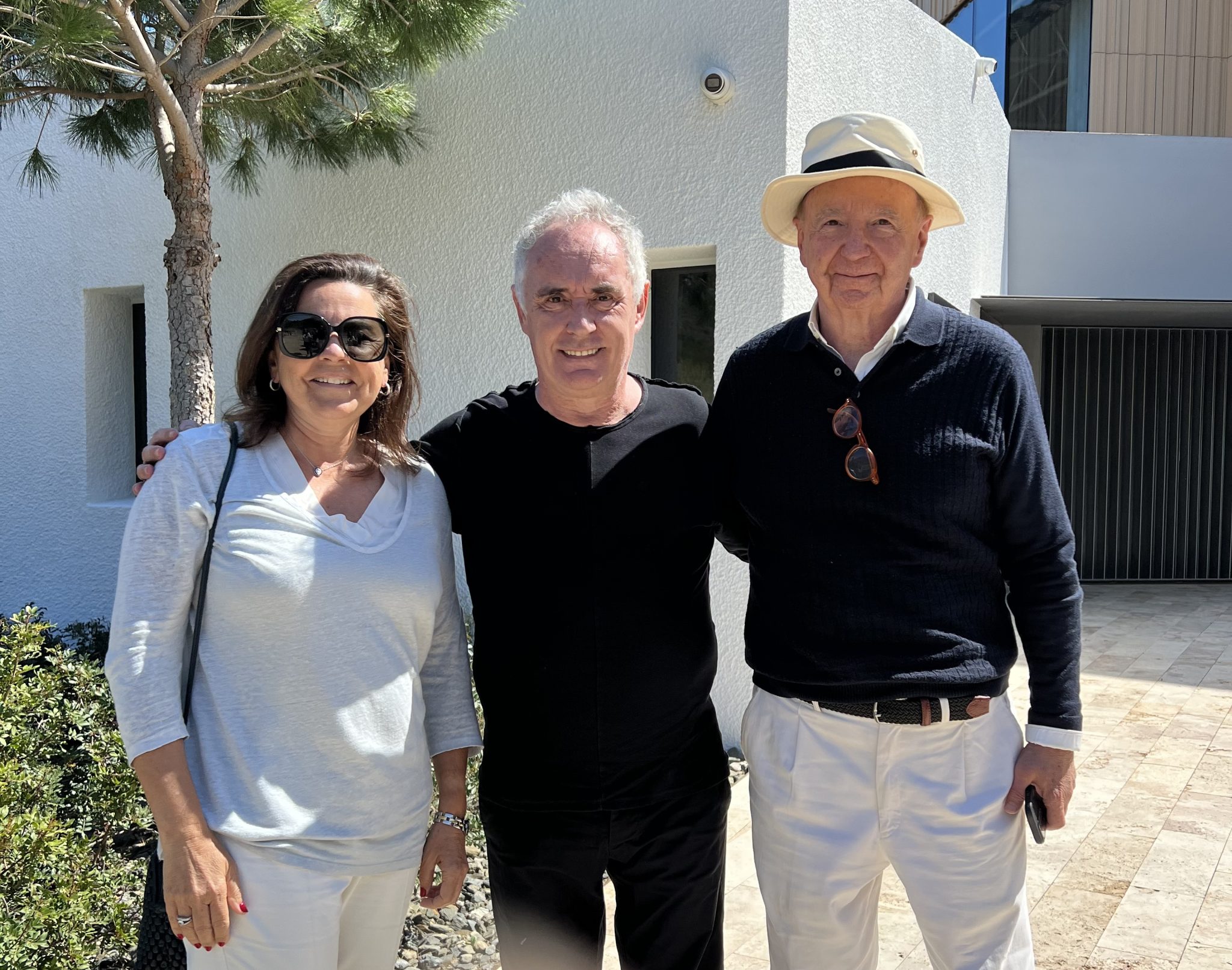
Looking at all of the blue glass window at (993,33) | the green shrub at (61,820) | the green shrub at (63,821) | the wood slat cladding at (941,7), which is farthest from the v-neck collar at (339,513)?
the wood slat cladding at (941,7)

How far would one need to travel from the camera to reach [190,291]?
4.56 meters

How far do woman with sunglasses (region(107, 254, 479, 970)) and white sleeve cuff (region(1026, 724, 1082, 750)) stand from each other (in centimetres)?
115

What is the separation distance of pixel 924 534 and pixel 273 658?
1173mm

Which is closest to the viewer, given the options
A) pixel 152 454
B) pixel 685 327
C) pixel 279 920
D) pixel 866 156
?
pixel 279 920

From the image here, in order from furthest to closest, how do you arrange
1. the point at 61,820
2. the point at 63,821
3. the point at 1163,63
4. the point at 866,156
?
the point at 1163,63 < the point at 61,820 < the point at 63,821 < the point at 866,156

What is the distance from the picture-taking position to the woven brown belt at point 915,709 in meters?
1.99

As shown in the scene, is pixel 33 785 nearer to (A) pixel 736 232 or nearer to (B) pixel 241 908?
(B) pixel 241 908

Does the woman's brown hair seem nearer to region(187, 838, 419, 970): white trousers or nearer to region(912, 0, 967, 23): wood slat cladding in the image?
region(187, 838, 419, 970): white trousers

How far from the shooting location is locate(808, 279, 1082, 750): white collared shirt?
6.60 feet

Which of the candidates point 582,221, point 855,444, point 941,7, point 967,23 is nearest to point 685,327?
point 582,221

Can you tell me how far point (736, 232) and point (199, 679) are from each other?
11.8ft

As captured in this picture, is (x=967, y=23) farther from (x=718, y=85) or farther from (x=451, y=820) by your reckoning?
(x=451, y=820)

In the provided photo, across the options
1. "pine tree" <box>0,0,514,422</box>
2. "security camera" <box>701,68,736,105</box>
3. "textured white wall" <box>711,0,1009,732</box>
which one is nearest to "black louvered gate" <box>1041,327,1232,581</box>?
"textured white wall" <box>711,0,1009,732</box>

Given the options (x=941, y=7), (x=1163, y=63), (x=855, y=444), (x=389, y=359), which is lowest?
(x=855, y=444)
